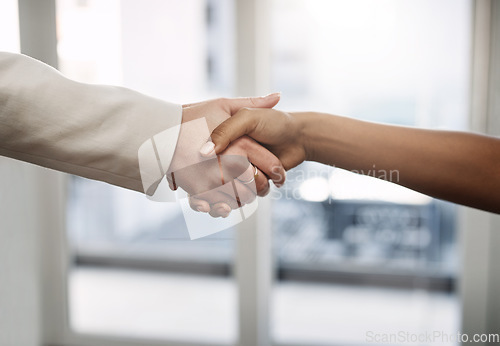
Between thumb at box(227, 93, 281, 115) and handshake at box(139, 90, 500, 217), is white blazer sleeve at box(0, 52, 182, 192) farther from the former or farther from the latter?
thumb at box(227, 93, 281, 115)

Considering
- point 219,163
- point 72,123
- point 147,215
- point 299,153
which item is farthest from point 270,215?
point 147,215

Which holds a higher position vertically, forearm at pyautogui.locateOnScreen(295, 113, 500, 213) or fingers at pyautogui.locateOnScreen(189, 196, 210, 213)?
forearm at pyautogui.locateOnScreen(295, 113, 500, 213)

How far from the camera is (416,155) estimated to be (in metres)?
1.21

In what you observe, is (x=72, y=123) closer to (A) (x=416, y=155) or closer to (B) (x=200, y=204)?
(B) (x=200, y=204)

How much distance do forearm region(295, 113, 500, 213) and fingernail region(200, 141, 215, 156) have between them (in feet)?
0.93

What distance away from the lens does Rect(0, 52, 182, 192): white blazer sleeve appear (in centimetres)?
102

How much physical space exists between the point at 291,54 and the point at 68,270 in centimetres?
193

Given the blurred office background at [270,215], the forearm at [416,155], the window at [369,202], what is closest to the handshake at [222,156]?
the forearm at [416,155]

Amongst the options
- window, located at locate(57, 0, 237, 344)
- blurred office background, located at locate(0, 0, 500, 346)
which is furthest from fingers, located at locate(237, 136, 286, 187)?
window, located at locate(57, 0, 237, 344)

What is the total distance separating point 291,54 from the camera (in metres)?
3.12

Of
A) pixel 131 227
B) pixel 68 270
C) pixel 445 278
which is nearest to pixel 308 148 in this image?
pixel 68 270

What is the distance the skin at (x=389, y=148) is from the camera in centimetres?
118

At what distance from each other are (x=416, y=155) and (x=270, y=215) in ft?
2.60

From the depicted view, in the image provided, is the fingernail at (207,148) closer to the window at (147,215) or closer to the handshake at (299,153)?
the handshake at (299,153)
